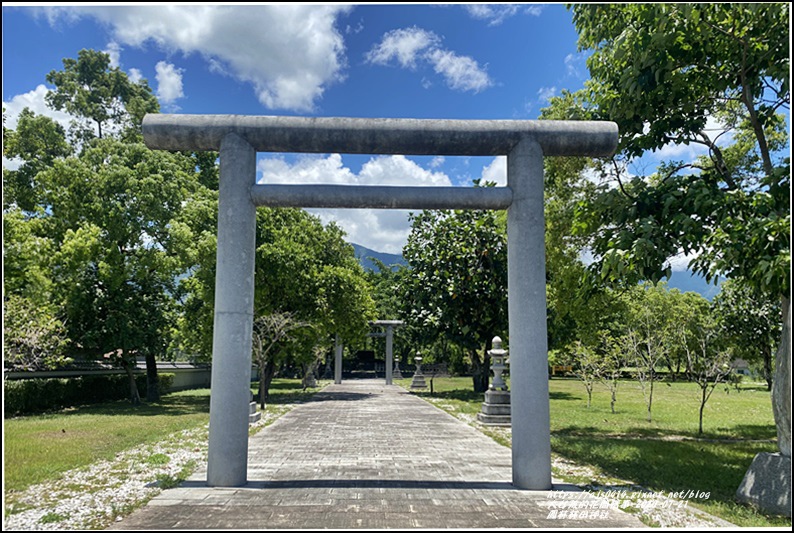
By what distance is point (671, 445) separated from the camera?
10773mm

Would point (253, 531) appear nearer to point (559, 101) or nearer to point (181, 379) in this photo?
point (559, 101)

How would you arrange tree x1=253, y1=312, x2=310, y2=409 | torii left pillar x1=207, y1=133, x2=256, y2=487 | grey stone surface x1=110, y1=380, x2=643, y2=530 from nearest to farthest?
grey stone surface x1=110, y1=380, x2=643, y2=530
torii left pillar x1=207, y1=133, x2=256, y2=487
tree x1=253, y1=312, x2=310, y2=409

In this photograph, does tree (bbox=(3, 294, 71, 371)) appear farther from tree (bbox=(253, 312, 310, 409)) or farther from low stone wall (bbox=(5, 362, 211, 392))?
tree (bbox=(253, 312, 310, 409))

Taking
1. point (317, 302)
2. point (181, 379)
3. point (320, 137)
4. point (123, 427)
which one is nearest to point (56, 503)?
point (320, 137)

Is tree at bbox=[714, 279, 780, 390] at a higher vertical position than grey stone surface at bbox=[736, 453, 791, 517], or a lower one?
higher

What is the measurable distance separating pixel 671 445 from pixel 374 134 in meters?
8.82

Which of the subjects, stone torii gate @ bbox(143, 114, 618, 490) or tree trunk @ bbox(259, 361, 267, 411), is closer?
stone torii gate @ bbox(143, 114, 618, 490)

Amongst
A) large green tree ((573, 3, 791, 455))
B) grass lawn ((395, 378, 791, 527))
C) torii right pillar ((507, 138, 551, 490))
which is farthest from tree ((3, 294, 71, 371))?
large green tree ((573, 3, 791, 455))

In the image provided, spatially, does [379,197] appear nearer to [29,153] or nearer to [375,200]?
[375,200]

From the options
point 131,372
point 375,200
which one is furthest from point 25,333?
point 375,200

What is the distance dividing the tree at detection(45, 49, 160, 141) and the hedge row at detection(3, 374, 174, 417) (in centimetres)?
1394

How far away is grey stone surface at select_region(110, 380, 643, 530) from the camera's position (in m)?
5.58

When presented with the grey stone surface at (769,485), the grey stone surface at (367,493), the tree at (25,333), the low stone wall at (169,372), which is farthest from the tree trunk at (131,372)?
the grey stone surface at (769,485)

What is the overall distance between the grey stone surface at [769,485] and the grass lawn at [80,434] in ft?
30.6
